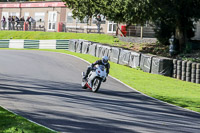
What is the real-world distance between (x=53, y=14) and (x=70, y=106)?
43407 mm

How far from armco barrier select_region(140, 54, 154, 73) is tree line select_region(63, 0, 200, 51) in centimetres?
397

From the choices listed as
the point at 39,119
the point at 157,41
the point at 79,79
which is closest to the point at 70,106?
the point at 39,119

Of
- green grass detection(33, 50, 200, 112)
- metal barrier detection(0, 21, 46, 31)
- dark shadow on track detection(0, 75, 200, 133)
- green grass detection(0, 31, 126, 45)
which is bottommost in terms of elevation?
green grass detection(33, 50, 200, 112)

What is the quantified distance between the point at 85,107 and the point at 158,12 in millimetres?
18570

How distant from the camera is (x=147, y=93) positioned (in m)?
17.1

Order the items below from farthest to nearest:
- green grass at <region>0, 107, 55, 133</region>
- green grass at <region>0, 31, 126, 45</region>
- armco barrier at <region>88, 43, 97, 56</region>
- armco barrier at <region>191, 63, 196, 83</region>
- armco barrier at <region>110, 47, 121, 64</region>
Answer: green grass at <region>0, 31, 126, 45</region>, armco barrier at <region>88, 43, 97, 56</region>, armco barrier at <region>110, 47, 121, 64</region>, armco barrier at <region>191, 63, 196, 83</region>, green grass at <region>0, 107, 55, 133</region>

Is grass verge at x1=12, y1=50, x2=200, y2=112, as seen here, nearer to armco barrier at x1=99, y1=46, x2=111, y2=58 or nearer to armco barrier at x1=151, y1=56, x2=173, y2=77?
armco barrier at x1=151, y1=56, x2=173, y2=77

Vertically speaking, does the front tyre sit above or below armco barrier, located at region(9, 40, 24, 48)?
below

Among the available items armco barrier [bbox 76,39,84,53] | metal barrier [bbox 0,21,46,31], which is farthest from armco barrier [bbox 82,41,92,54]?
metal barrier [bbox 0,21,46,31]

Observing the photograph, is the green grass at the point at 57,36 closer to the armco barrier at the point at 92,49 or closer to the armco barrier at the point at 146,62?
the armco barrier at the point at 92,49

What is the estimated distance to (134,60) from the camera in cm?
2620

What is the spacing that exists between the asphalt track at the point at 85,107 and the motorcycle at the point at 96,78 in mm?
338

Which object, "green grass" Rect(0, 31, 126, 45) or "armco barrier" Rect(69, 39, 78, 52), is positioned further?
"green grass" Rect(0, 31, 126, 45)

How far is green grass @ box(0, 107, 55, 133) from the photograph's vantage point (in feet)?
27.5
